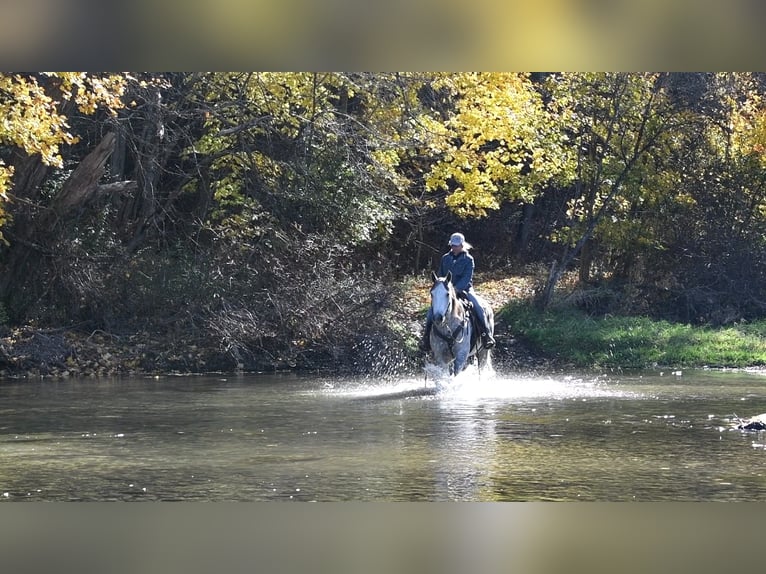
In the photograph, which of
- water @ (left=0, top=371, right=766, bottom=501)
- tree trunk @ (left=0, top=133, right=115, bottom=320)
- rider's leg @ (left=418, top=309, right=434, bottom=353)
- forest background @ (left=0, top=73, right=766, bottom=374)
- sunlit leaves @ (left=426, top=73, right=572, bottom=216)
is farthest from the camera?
sunlit leaves @ (left=426, top=73, right=572, bottom=216)

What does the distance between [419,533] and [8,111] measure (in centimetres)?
A: 1380

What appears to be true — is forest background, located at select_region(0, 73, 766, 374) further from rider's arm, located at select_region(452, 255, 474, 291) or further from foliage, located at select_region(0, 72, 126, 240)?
rider's arm, located at select_region(452, 255, 474, 291)

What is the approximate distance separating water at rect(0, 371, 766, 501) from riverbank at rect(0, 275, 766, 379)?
2644mm

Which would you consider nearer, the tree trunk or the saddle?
the saddle

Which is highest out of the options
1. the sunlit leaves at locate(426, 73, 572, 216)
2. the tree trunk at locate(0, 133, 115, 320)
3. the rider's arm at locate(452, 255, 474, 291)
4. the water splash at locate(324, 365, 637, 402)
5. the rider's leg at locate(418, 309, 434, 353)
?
the sunlit leaves at locate(426, 73, 572, 216)

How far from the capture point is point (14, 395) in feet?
68.1

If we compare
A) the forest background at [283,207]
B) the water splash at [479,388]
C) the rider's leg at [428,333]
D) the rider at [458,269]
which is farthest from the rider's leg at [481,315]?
the forest background at [283,207]

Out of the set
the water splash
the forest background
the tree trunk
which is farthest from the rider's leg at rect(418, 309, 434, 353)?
the tree trunk

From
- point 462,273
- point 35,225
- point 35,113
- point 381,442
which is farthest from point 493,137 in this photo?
point 381,442

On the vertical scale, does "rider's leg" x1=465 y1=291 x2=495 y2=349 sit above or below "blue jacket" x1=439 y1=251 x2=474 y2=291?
below

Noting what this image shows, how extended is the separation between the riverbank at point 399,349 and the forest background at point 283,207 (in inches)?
2.6

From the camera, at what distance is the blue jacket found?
2128cm

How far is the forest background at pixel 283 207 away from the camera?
26.6 metres

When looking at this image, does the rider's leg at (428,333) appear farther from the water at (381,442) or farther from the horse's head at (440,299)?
the water at (381,442)
